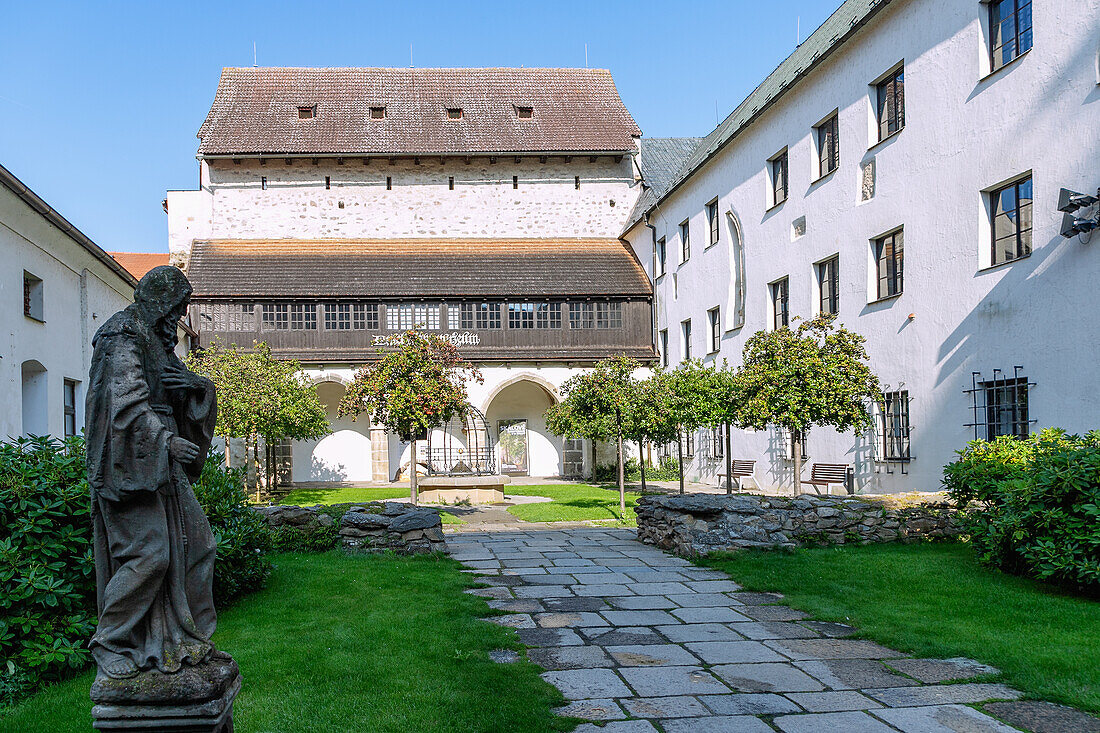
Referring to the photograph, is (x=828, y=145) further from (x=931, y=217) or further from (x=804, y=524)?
(x=804, y=524)

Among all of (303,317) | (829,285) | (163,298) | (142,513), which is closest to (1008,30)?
(829,285)

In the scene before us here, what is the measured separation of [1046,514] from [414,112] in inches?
1115

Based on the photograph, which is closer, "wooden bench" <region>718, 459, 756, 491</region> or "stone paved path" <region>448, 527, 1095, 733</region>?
"stone paved path" <region>448, 527, 1095, 733</region>

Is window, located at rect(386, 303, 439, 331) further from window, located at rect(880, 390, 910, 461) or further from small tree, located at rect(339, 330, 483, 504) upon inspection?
window, located at rect(880, 390, 910, 461)

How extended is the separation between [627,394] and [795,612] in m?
10.9

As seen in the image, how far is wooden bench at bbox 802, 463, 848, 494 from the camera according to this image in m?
17.4

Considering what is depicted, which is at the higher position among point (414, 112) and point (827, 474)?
point (414, 112)

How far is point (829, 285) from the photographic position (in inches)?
731

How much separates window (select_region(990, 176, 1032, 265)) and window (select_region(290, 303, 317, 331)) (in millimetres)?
20429

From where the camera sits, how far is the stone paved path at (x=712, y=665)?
4652mm

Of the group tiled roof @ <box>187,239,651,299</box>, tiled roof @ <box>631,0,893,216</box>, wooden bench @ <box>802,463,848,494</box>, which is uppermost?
tiled roof @ <box>631,0,893,216</box>

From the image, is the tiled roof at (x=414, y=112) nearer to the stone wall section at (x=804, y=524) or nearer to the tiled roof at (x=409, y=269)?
the tiled roof at (x=409, y=269)

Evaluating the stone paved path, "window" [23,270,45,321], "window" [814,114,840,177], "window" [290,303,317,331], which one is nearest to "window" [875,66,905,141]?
"window" [814,114,840,177]

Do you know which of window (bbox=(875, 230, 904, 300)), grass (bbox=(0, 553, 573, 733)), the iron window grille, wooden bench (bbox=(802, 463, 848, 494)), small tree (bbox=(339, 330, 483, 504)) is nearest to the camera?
grass (bbox=(0, 553, 573, 733))
